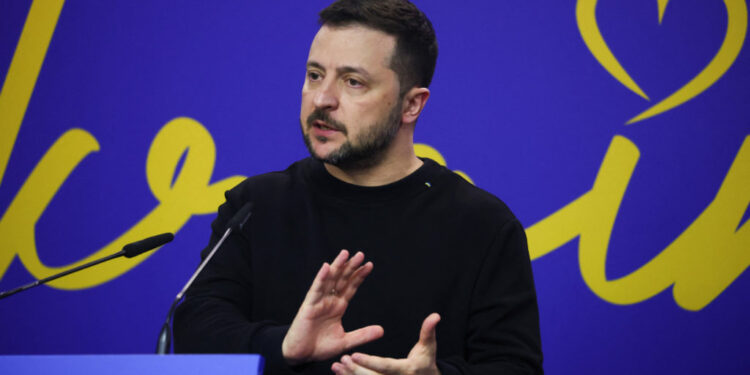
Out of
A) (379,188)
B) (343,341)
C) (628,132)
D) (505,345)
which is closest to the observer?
(343,341)

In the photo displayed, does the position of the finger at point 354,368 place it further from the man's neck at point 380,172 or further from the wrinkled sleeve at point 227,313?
the man's neck at point 380,172

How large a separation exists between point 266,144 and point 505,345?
1.40 m

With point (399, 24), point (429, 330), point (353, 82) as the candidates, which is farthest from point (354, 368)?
point (399, 24)

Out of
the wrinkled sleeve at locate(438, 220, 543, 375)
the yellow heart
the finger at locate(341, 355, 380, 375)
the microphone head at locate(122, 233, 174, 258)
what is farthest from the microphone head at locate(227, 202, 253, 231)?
the yellow heart

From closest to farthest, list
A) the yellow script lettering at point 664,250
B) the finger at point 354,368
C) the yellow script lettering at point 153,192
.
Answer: the finger at point 354,368
the yellow script lettering at point 664,250
the yellow script lettering at point 153,192

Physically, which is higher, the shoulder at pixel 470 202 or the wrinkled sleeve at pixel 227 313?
the shoulder at pixel 470 202

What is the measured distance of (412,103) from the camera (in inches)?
64.6

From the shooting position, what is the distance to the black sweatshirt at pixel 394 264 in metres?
1.50

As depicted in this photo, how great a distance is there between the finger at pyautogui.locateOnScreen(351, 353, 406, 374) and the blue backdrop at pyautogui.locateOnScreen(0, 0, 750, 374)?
1.41 m

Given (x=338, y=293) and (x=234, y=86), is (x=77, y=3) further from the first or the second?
(x=338, y=293)

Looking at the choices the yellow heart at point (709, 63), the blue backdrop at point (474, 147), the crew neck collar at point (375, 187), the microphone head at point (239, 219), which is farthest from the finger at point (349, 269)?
the yellow heart at point (709, 63)

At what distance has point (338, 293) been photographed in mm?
1277

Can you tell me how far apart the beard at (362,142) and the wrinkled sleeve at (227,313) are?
263mm

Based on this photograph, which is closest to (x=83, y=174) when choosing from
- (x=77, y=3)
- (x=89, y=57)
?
(x=89, y=57)
